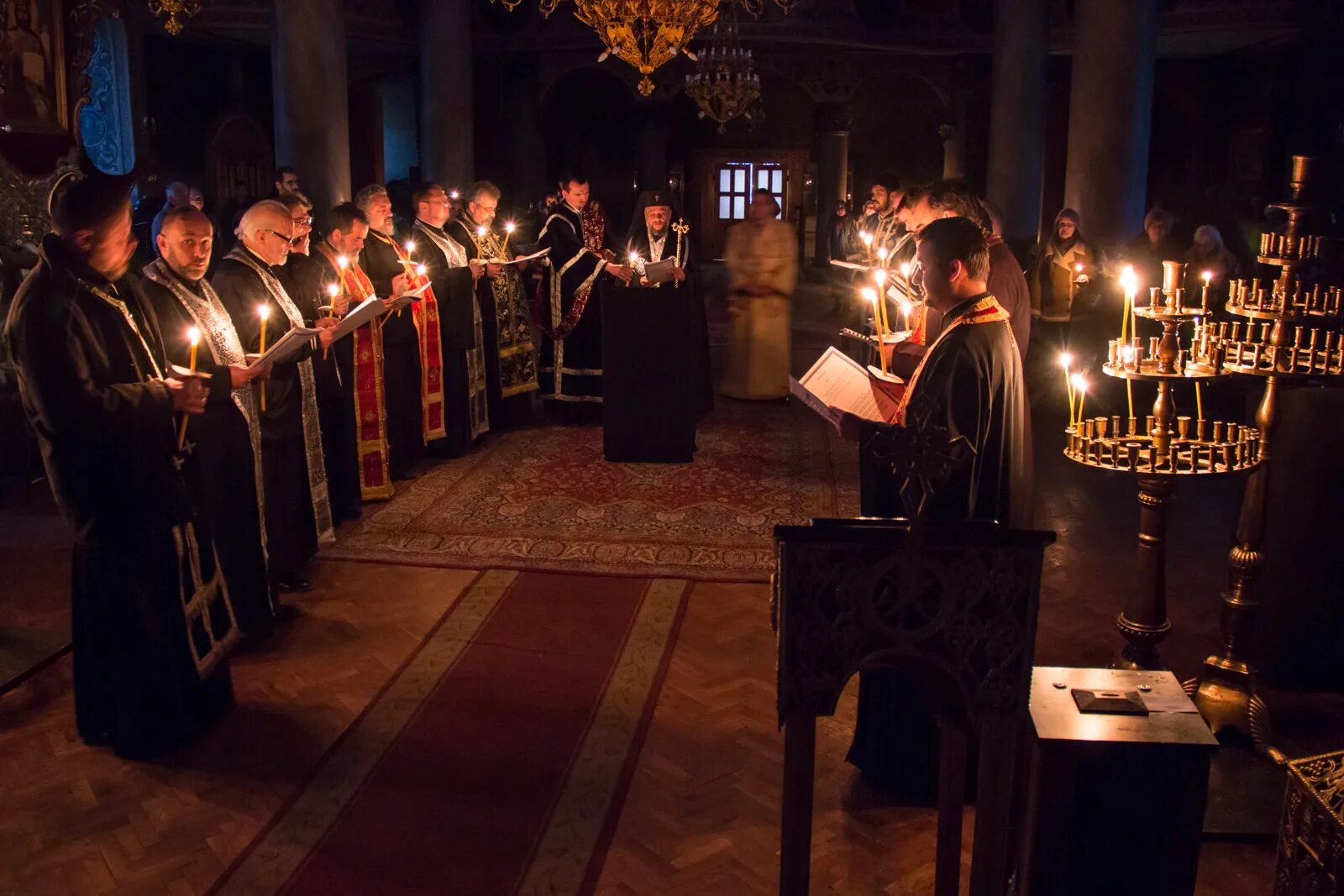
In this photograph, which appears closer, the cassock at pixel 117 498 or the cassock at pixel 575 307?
the cassock at pixel 117 498

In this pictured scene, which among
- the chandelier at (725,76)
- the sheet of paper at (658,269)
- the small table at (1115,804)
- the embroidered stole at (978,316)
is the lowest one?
the small table at (1115,804)

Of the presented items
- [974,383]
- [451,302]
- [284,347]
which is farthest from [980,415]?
[451,302]

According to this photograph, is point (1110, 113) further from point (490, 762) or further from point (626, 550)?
point (490, 762)

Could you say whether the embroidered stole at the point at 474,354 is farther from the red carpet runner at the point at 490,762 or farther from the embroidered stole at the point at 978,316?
the embroidered stole at the point at 978,316

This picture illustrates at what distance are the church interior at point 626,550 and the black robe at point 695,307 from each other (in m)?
0.05

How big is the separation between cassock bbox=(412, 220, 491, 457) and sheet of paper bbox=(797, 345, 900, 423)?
4.45 meters

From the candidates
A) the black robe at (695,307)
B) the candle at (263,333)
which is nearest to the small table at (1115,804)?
the candle at (263,333)

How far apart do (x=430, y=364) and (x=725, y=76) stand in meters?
8.54

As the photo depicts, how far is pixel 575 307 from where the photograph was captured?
8938 millimetres

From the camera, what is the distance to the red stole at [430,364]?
7590mm

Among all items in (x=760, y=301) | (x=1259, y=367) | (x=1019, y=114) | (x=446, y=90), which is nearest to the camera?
(x=1259, y=367)

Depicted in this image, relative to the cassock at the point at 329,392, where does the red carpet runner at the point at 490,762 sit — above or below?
below

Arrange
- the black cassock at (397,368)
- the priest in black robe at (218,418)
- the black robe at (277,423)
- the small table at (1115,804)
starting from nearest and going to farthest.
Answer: the small table at (1115,804), the priest in black robe at (218,418), the black robe at (277,423), the black cassock at (397,368)

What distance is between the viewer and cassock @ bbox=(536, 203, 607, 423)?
8938 millimetres
